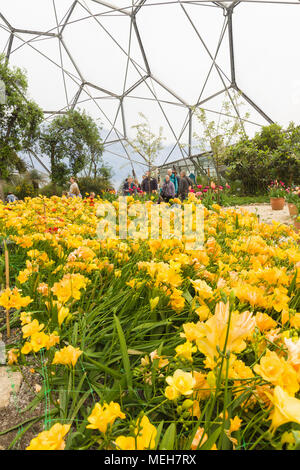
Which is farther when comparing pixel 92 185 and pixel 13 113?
pixel 92 185

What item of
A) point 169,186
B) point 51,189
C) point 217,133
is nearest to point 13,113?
point 51,189

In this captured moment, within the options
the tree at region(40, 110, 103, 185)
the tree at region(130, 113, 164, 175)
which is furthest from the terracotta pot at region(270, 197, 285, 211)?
the tree at region(40, 110, 103, 185)

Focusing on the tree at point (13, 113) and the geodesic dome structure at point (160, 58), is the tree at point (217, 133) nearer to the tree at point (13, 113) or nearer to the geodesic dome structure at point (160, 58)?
the geodesic dome structure at point (160, 58)

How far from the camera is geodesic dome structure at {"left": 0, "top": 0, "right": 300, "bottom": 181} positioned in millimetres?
10773

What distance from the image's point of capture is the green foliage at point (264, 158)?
8.59 metres

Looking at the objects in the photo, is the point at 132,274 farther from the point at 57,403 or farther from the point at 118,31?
the point at 118,31

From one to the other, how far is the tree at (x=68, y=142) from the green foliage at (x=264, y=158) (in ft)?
36.0

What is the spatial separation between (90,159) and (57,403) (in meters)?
19.5

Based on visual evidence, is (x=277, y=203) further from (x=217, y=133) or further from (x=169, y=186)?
(x=217, y=133)

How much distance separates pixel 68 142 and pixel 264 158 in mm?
13353

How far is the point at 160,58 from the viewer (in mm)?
14203

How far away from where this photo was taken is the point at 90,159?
18.7m

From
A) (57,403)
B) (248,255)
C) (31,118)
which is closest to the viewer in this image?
(57,403)

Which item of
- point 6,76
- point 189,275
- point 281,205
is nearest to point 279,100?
point 281,205
